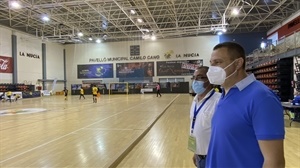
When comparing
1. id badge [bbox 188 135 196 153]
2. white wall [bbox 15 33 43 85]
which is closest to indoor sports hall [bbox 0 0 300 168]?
white wall [bbox 15 33 43 85]

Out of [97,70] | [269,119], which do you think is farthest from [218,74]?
[97,70]

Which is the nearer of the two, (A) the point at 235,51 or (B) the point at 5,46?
(A) the point at 235,51

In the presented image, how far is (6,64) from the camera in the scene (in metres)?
28.6

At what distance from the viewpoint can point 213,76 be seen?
5.75 ft

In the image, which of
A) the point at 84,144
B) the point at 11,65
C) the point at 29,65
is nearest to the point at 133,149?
the point at 84,144

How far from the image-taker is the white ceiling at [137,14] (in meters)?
23.2

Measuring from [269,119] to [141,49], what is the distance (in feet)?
123

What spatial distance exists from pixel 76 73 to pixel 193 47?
1840 cm

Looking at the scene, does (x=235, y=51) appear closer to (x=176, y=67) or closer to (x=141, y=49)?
(x=176, y=67)

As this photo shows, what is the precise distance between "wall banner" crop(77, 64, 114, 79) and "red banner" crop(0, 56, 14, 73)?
11849 millimetres

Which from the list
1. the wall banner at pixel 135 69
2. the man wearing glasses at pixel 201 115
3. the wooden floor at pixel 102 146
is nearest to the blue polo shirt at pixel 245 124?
the man wearing glasses at pixel 201 115

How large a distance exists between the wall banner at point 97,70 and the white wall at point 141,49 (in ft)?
2.22

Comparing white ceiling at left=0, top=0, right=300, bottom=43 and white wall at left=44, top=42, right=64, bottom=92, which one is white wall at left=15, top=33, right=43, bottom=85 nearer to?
white ceiling at left=0, top=0, right=300, bottom=43

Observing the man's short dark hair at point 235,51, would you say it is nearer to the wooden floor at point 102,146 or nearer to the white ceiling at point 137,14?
the wooden floor at point 102,146
